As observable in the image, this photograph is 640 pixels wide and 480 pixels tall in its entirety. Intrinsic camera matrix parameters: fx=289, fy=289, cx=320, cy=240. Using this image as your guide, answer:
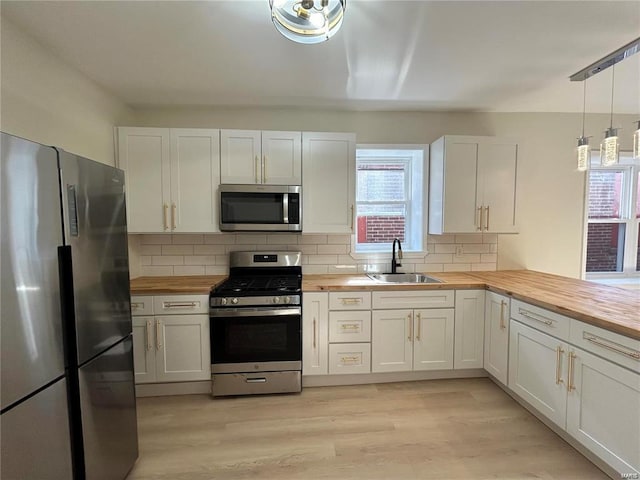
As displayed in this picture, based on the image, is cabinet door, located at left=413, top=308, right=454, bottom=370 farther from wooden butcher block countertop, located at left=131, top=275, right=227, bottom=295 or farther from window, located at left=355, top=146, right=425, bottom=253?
wooden butcher block countertop, located at left=131, top=275, right=227, bottom=295

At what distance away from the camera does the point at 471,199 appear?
271 cm

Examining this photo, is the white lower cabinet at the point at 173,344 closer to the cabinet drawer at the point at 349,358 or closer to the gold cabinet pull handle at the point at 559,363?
the cabinet drawer at the point at 349,358

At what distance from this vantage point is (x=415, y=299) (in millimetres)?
2469

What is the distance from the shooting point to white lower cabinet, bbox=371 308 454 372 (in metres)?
2.47

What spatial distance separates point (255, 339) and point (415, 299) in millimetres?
1375

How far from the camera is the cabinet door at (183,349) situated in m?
2.31

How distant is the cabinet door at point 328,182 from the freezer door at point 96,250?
146 centimetres

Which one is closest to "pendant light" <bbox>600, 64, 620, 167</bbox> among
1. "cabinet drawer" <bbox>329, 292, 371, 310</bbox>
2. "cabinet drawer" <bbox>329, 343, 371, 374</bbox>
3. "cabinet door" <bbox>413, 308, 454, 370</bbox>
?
"cabinet door" <bbox>413, 308, 454, 370</bbox>

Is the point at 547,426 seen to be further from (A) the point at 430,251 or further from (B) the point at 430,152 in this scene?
(B) the point at 430,152

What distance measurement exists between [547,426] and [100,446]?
268 cm

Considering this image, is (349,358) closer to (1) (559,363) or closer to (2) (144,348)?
(1) (559,363)

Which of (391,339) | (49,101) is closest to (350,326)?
(391,339)

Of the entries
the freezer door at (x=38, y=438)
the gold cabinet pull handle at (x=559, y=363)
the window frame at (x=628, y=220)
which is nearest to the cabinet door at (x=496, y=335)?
the gold cabinet pull handle at (x=559, y=363)

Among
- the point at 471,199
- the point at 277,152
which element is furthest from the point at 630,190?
the point at 277,152
